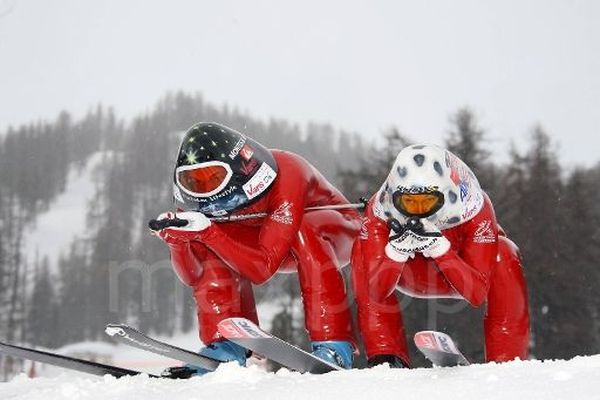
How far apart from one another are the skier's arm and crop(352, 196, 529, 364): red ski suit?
41 cm

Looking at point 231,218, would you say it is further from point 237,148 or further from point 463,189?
point 463,189

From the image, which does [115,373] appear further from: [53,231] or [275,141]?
[275,141]

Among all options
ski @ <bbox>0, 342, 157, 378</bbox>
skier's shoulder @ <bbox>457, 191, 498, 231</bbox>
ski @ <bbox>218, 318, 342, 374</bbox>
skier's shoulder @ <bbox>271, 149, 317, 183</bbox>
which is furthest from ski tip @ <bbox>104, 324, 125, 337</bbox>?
skier's shoulder @ <bbox>457, 191, 498, 231</bbox>

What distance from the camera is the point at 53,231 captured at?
43094 millimetres

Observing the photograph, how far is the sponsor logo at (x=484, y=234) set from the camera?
173 inches

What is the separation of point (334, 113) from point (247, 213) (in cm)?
6492

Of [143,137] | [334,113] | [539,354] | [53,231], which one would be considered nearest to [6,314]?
[53,231]

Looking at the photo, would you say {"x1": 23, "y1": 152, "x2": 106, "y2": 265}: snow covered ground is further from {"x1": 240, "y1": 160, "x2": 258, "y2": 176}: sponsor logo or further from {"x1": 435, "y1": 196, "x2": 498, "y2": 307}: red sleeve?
{"x1": 435, "y1": 196, "x2": 498, "y2": 307}: red sleeve

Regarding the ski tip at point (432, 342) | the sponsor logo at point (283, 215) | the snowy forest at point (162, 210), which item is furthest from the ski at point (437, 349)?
the snowy forest at point (162, 210)

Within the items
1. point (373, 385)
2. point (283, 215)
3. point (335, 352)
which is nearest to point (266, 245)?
point (283, 215)

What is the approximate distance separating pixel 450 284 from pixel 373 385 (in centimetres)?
163

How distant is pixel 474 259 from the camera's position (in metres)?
4.34

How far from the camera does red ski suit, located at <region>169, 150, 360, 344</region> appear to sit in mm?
4688

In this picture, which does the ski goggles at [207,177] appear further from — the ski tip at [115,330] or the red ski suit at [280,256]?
the ski tip at [115,330]
